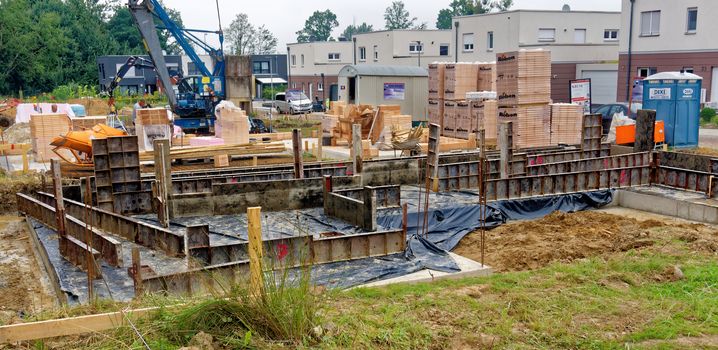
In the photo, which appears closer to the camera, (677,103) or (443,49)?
(677,103)

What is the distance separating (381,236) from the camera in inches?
453

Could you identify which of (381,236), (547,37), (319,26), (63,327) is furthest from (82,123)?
(319,26)

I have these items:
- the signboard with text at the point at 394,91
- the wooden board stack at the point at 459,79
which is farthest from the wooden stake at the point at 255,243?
the signboard with text at the point at 394,91

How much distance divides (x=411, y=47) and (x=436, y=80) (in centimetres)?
2197

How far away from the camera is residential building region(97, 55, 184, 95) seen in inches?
2005

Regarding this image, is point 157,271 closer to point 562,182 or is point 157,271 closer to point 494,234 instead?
point 494,234

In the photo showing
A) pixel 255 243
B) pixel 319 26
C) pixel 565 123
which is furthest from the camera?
pixel 319 26

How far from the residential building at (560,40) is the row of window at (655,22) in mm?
3281

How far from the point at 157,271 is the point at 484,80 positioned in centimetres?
1756

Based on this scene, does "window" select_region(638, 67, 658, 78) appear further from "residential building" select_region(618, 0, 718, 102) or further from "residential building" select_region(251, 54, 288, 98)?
"residential building" select_region(251, 54, 288, 98)

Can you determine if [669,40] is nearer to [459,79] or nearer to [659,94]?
[659,94]

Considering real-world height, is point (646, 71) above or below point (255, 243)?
above

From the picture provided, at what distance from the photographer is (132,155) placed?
14.3 m

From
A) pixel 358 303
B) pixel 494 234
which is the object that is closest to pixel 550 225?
pixel 494 234
